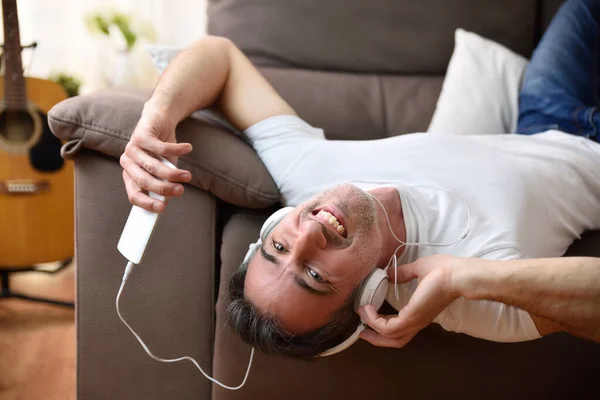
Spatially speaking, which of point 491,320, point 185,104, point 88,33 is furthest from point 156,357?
point 88,33

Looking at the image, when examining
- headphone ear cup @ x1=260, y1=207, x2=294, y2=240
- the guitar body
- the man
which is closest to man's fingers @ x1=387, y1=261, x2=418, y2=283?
the man

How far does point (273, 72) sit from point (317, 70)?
16 cm

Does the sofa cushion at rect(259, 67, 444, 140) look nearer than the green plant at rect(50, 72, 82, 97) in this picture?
Yes

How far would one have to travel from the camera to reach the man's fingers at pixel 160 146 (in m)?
1.06

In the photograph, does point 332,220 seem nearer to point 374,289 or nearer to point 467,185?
point 374,289

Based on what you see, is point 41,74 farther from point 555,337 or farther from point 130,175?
point 555,337

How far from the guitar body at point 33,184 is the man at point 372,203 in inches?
31.2

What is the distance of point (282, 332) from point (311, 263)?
A: 0.14 meters

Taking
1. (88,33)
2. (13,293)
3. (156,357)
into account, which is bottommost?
(13,293)

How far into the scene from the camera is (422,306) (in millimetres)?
1006

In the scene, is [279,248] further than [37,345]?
No

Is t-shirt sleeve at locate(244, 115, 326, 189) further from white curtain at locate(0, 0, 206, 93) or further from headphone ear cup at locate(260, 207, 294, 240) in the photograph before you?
white curtain at locate(0, 0, 206, 93)

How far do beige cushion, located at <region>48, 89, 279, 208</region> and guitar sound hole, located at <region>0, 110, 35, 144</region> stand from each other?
74cm

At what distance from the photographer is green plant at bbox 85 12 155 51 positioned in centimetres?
226
